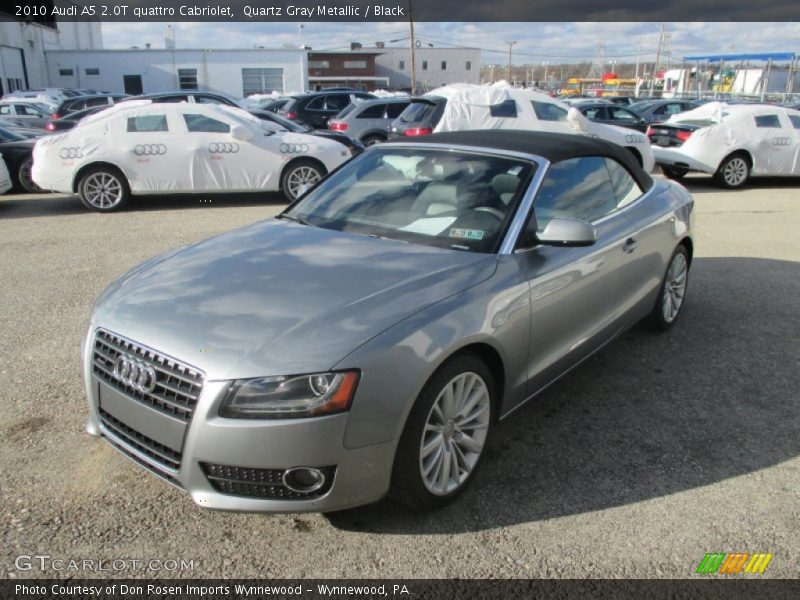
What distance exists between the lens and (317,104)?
66.4 feet

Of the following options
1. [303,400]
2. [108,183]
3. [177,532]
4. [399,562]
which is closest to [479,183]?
[303,400]

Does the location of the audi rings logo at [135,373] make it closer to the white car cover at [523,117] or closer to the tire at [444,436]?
the tire at [444,436]

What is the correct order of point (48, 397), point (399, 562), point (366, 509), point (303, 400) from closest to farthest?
point (303, 400), point (399, 562), point (366, 509), point (48, 397)

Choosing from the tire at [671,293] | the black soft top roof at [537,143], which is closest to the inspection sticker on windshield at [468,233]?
the black soft top roof at [537,143]

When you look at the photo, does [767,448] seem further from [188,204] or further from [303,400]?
[188,204]

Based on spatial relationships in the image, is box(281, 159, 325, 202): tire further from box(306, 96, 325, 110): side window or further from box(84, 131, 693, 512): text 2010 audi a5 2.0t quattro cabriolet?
box(306, 96, 325, 110): side window

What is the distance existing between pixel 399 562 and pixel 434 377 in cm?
75

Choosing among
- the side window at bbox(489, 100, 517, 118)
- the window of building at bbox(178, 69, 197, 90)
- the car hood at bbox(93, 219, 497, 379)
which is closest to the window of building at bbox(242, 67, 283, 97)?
the window of building at bbox(178, 69, 197, 90)

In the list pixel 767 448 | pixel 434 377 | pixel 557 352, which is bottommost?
pixel 767 448

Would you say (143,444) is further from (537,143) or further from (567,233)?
(537,143)

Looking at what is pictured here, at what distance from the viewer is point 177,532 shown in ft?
9.18

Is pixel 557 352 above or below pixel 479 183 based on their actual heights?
below

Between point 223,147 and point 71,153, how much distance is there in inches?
87.3

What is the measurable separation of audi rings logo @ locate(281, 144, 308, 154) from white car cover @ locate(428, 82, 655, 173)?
10.3ft
